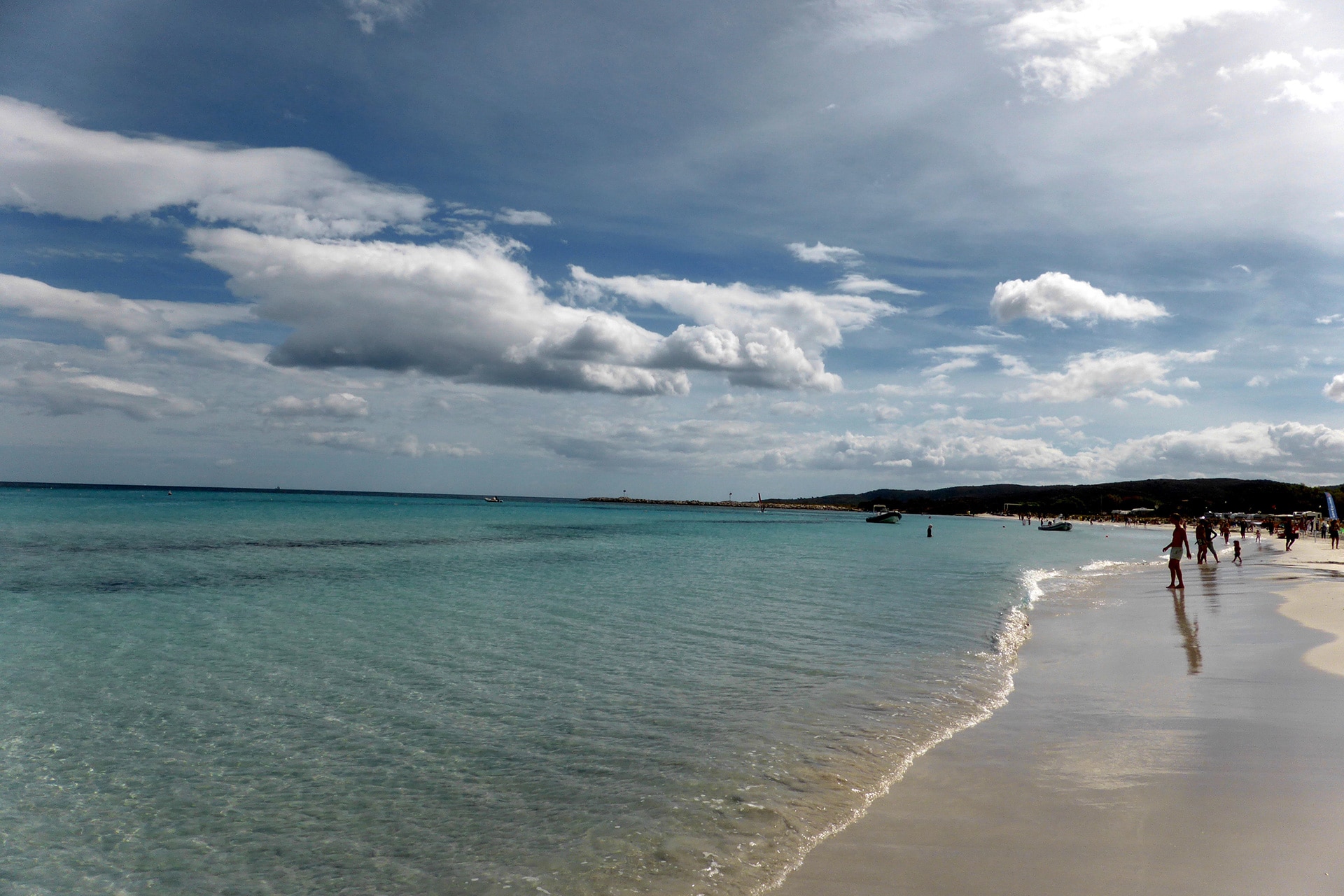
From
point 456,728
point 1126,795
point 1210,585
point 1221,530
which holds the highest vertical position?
point 1126,795

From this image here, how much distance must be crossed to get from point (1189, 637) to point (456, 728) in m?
12.6

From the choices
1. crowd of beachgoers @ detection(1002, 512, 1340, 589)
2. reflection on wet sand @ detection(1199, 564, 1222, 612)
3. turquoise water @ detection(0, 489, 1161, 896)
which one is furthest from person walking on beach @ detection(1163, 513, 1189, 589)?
turquoise water @ detection(0, 489, 1161, 896)

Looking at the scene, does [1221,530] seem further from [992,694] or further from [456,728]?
[456,728]

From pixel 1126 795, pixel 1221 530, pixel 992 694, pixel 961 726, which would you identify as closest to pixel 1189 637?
pixel 992 694

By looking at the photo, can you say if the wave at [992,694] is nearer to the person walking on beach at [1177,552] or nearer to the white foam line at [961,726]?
the white foam line at [961,726]

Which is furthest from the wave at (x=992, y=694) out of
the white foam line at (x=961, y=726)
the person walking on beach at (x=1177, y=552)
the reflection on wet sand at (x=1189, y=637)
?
the person walking on beach at (x=1177, y=552)

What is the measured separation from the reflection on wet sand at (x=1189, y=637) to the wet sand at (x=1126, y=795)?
0.10 metres

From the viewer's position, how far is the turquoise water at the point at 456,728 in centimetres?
504

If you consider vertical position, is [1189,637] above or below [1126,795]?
below

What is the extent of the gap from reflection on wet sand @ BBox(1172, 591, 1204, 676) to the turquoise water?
8.59 ft

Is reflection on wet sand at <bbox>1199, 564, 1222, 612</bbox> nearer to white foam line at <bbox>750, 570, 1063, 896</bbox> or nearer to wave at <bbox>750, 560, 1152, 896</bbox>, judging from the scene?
wave at <bbox>750, 560, 1152, 896</bbox>

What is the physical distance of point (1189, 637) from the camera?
42.1 feet

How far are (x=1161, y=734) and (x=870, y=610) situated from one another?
9635 mm

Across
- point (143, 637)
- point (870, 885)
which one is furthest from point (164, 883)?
point (143, 637)
